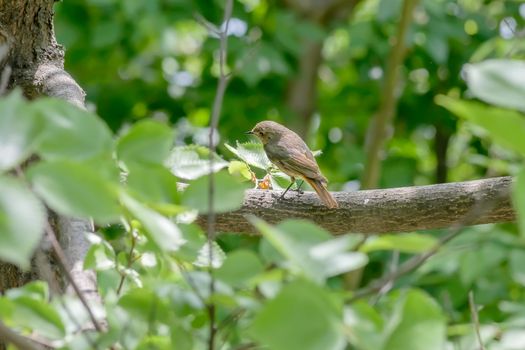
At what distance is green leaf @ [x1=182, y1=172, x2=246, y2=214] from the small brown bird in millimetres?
2586

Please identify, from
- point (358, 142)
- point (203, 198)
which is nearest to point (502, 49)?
point (358, 142)

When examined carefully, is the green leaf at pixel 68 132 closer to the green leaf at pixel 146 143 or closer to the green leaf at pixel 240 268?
the green leaf at pixel 146 143

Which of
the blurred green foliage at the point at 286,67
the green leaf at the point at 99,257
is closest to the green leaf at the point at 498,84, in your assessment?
the green leaf at the point at 99,257

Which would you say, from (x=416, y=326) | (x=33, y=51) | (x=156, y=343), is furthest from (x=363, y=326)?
(x=33, y=51)

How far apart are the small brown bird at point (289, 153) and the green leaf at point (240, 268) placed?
2625mm

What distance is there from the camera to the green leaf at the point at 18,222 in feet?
2.67

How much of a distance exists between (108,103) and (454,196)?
3979mm

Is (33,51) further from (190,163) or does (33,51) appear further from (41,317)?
(41,317)

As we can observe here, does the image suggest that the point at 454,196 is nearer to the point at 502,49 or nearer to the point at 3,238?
the point at 3,238

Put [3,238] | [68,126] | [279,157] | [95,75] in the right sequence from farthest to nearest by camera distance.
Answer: [95,75], [279,157], [68,126], [3,238]

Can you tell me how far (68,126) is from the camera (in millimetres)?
966

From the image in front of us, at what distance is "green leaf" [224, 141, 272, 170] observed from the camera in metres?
2.25

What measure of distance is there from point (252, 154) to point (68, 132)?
4.36 ft

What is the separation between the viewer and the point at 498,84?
2.79 feet
